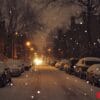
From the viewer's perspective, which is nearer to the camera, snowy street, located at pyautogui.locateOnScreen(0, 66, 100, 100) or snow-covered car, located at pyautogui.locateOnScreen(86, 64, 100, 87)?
snowy street, located at pyautogui.locateOnScreen(0, 66, 100, 100)

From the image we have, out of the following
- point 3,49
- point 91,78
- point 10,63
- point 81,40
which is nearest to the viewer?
point 91,78

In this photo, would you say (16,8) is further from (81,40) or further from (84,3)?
(81,40)

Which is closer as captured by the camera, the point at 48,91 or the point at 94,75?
the point at 48,91

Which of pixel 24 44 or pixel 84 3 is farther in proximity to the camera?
pixel 24 44

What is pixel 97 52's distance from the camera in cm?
5569

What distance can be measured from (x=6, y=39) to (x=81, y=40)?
30.2 m

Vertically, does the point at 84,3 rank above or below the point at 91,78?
above

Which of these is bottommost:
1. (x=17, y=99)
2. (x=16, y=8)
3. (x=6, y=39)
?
(x=17, y=99)

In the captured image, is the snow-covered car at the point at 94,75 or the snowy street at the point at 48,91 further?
the snow-covered car at the point at 94,75

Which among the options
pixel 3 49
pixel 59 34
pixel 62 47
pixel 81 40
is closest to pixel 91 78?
pixel 3 49

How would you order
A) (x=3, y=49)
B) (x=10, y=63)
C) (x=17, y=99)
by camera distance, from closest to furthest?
(x=17, y=99), (x=10, y=63), (x=3, y=49)

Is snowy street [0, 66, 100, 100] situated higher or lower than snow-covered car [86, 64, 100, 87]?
lower

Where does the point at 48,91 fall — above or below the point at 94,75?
below

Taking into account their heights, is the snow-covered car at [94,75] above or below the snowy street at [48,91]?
above
